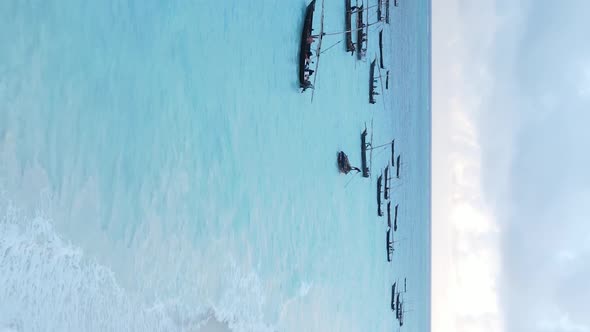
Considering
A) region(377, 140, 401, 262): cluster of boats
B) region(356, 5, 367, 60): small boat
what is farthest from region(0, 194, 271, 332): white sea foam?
region(377, 140, 401, 262): cluster of boats

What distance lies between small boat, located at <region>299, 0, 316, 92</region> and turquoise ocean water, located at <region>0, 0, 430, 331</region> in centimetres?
11

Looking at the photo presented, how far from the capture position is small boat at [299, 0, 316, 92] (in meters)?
8.12

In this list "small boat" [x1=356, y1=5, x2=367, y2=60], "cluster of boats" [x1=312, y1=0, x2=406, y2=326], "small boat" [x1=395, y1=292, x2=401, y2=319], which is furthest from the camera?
"small boat" [x1=395, y1=292, x2=401, y2=319]

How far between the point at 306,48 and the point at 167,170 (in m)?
3.99

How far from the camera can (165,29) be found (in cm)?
489

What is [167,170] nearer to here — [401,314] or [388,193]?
[388,193]

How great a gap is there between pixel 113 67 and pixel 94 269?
1343mm

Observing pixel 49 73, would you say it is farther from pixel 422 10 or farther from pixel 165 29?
pixel 422 10

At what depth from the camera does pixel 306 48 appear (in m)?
8.19

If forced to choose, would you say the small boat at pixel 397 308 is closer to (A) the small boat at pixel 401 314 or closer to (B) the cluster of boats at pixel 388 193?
(A) the small boat at pixel 401 314

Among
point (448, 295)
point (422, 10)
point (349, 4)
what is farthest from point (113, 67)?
point (448, 295)

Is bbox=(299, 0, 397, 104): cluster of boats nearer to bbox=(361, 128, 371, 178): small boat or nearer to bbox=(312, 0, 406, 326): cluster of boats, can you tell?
bbox=(312, 0, 406, 326): cluster of boats

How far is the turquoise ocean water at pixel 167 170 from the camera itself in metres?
3.24

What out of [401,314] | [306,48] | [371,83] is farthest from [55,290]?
[401,314]
